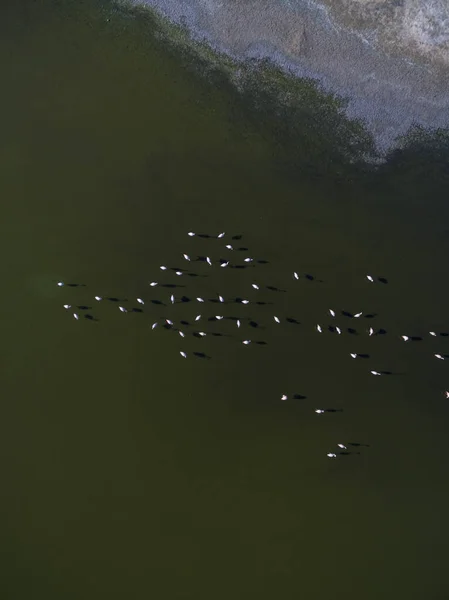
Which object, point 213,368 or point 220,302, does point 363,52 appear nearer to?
point 220,302

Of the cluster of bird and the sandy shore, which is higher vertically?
the sandy shore

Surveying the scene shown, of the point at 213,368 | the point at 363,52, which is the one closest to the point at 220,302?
the point at 213,368

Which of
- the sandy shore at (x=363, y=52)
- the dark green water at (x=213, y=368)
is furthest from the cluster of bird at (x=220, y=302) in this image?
the sandy shore at (x=363, y=52)

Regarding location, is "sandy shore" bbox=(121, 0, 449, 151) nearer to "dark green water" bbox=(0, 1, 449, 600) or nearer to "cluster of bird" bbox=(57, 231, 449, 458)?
"dark green water" bbox=(0, 1, 449, 600)

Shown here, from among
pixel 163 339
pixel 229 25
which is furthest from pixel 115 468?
pixel 229 25

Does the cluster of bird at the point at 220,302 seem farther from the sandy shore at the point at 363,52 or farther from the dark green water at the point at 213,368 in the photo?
the sandy shore at the point at 363,52

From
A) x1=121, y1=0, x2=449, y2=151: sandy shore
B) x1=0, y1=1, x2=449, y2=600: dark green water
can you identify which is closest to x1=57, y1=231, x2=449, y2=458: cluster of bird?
x1=0, y1=1, x2=449, y2=600: dark green water
